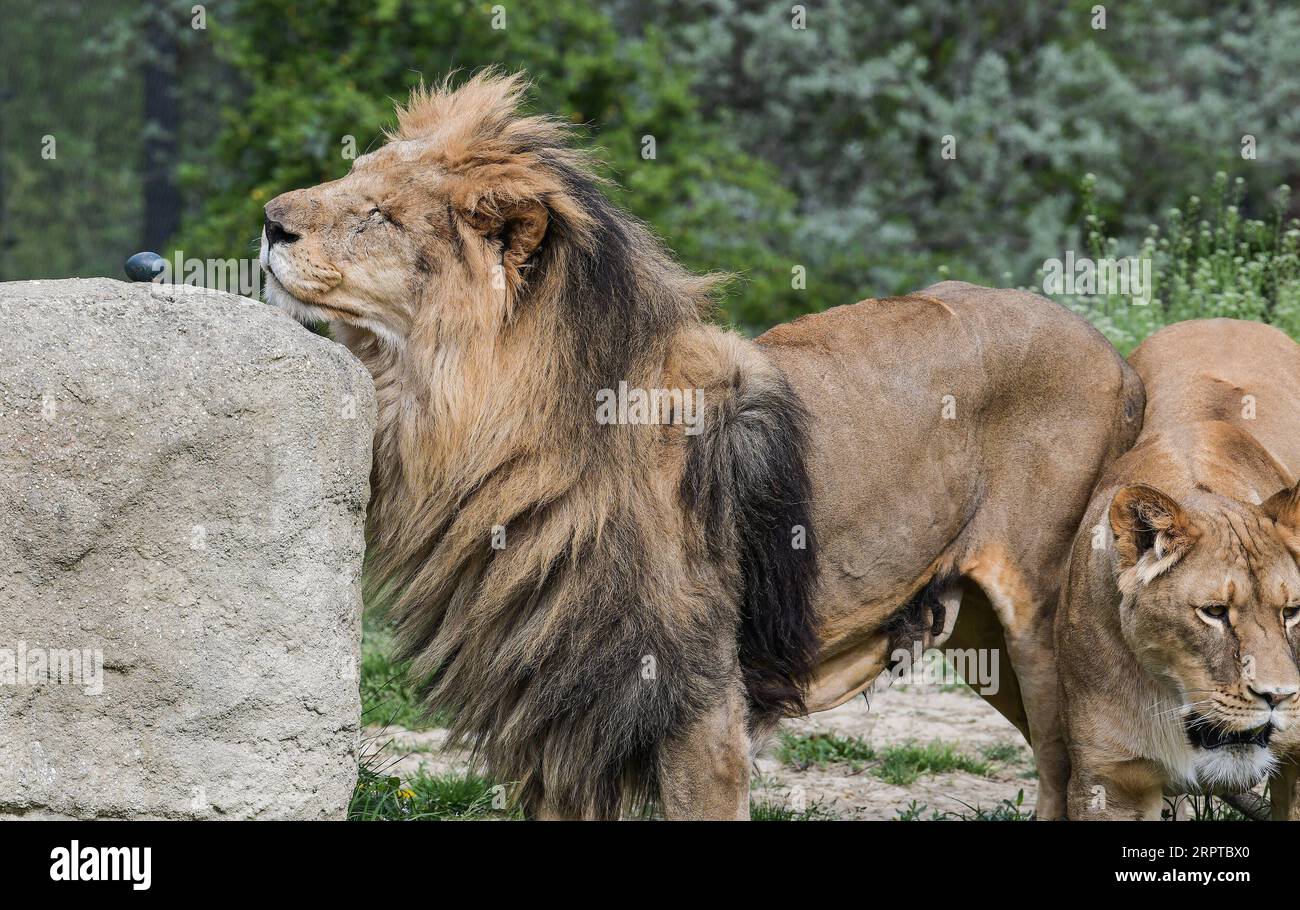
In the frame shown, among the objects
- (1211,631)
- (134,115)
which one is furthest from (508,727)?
(134,115)

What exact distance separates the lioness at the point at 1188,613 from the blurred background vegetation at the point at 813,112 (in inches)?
315

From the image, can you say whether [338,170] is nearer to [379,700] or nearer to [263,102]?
[263,102]

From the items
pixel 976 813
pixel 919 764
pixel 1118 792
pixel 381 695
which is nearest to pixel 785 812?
pixel 976 813

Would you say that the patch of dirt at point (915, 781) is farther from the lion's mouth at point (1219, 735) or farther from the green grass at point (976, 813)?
the lion's mouth at point (1219, 735)

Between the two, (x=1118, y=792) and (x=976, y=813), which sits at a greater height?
(x=1118, y=792)

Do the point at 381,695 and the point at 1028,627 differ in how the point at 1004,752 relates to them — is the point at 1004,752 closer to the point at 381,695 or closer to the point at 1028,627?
the point at 1028,627

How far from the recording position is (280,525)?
3.27 metres

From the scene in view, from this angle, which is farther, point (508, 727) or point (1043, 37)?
point (1043, 37)

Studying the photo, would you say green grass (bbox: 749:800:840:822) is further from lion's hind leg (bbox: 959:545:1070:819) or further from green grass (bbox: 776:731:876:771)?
lion's hind leg (bbox: 959:545:1070:819)

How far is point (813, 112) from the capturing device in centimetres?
1481

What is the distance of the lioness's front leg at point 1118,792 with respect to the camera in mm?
3986

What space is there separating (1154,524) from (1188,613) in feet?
0.73

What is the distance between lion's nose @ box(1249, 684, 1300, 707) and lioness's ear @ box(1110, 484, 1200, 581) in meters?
0.35

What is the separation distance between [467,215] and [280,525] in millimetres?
856
